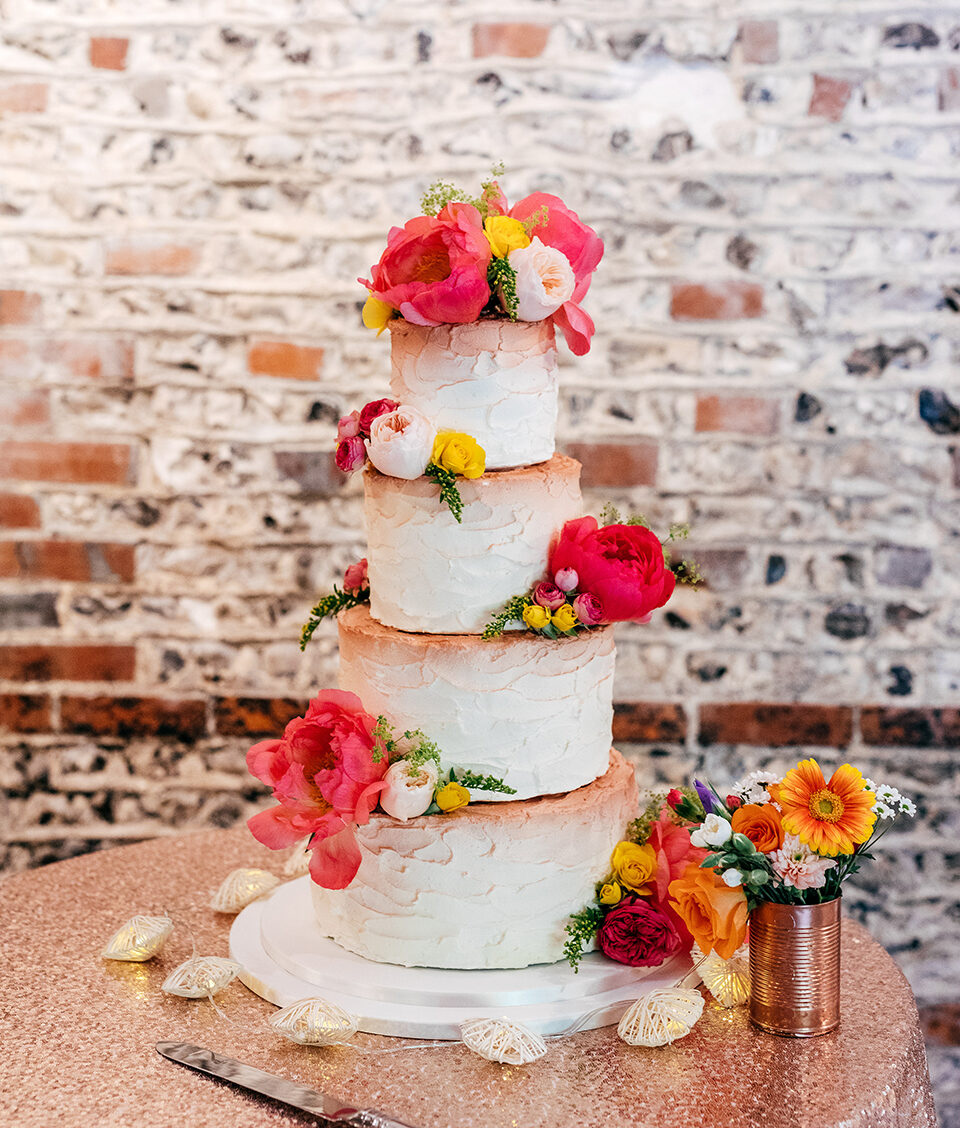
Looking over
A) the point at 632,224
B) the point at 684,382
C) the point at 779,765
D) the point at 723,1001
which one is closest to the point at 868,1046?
the point at 723,1001

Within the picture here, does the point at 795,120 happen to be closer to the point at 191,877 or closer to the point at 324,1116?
the point at 191,877

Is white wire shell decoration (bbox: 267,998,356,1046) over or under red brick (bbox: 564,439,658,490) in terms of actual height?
under

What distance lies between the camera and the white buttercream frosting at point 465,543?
3.68 feet

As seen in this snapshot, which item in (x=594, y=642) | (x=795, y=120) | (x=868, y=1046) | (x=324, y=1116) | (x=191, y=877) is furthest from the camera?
(x=795, y=120)

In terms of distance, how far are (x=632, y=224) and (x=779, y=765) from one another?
87cm

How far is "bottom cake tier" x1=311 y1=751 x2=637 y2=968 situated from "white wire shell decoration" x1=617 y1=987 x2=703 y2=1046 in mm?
132

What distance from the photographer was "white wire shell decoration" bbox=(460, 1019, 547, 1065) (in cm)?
96

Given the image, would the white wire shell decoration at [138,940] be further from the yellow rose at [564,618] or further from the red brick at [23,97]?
the red brick at [23,97]

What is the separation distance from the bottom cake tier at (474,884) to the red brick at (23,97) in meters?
1.31

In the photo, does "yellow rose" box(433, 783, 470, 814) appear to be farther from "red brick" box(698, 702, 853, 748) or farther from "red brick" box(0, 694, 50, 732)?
"red brick" box(0, 694, 50, 732)

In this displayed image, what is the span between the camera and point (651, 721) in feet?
6.19

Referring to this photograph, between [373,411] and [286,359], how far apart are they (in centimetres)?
76

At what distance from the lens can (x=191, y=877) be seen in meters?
1.39

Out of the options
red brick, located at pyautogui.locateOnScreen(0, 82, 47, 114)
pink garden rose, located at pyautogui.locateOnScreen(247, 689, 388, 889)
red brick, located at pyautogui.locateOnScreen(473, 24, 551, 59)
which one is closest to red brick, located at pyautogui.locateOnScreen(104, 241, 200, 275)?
red brick, located at pyautogui.locateOnScreen(0, 82, 47, 114)
